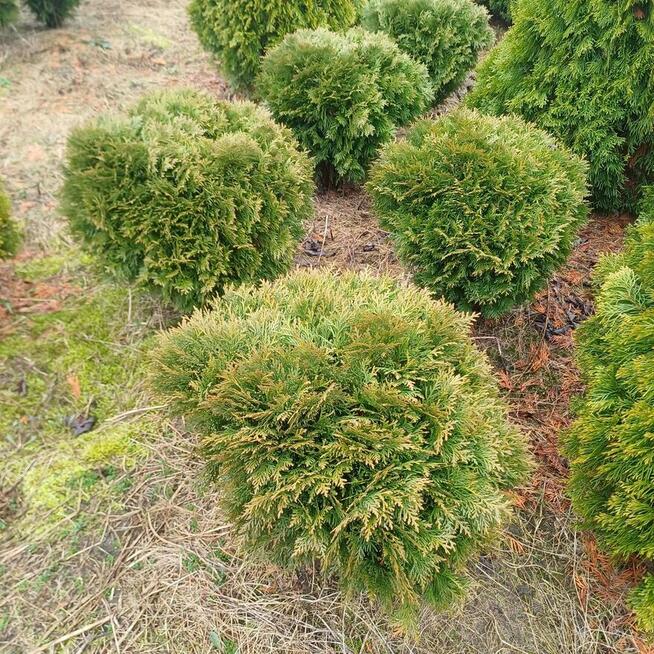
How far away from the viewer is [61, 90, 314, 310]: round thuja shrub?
271 centimetres

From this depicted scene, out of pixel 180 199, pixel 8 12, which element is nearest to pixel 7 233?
pixel 180 199

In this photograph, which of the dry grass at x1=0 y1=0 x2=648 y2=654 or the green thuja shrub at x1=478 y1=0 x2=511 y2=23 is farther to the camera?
the green thuja shrub at x1=478 y1=0 x2=511 y2=23

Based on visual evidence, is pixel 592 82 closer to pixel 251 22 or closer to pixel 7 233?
pixel 251 22

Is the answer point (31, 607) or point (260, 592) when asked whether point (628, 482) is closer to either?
point (260, 592)

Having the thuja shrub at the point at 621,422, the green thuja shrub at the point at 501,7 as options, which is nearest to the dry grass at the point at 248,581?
the thuja shrub at the point at 621,422

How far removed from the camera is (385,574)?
173 centimetres

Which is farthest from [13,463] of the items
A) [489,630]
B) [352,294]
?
[489,630]

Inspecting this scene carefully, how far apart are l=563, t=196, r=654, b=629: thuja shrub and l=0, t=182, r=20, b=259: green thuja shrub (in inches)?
128

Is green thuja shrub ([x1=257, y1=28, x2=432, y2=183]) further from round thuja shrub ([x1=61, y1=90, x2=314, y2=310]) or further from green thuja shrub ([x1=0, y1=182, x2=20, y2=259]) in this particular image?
green thuja shrub ([x1=0, y1=182, x2=20, y2=259])

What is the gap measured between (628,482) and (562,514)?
72 centimetres

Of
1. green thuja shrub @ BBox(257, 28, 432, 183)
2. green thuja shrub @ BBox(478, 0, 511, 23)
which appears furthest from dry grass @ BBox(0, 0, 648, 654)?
green thuja shrub @ BBox(478, 0, 511, 23)

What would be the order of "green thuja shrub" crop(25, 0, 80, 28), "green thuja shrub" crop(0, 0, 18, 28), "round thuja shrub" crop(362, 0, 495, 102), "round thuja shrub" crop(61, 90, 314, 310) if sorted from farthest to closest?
"green thuja shrub" crop(25, 0, 80, 28), "green thuja shrub" crop(0, 0, 18, 28), "round thuja shrub" crop(362, 0, 495, 102), "round thuja shrub" crop(61, 90, 314, 310)

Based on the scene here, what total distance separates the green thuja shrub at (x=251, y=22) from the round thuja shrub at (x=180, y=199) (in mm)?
1948

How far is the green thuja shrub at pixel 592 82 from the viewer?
3312 mm
